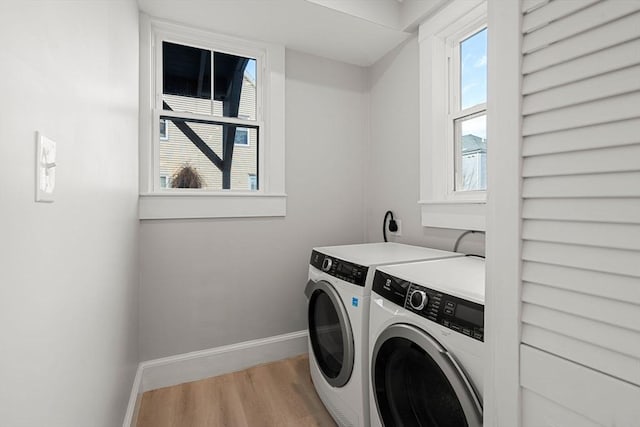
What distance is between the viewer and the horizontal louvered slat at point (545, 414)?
1.79 feet

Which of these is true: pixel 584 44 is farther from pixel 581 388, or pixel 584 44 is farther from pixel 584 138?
pixel 581 388

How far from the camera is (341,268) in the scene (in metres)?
1.53

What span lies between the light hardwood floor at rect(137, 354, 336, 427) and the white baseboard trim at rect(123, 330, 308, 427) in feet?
0.15

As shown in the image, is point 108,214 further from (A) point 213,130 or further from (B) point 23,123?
(A) point 213,130

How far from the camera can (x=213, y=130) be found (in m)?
2.21

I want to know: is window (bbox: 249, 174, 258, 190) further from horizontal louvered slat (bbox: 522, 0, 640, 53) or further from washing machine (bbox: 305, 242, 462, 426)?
horizontal louvered slat (bbox: 522, 0, 640, 53)

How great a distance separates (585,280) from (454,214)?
1310 mm

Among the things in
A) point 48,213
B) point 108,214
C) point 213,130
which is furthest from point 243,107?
point 48,213

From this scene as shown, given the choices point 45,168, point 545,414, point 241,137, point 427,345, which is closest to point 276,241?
point 241,137

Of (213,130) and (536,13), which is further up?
(213,130)

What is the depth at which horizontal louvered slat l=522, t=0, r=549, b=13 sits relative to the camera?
0.58 metres

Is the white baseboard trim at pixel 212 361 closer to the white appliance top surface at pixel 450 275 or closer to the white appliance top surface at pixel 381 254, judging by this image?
the white appliance top surface at pixel 381 254

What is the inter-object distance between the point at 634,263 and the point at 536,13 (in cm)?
48

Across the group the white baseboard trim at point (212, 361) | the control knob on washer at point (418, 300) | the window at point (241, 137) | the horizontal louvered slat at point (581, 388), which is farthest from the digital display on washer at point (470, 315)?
the window at point (241, 137)
